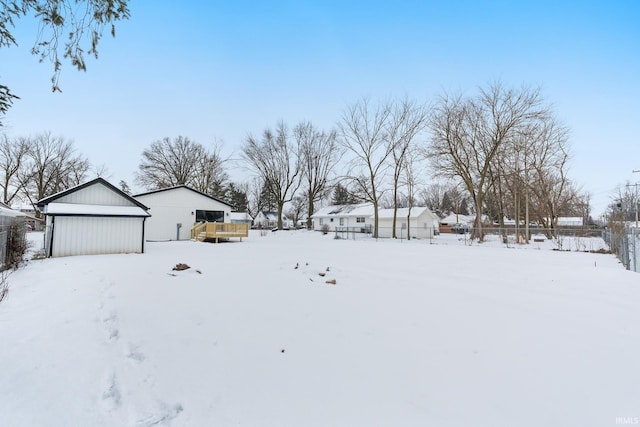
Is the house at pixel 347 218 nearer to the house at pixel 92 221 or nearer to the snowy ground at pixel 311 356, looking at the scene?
the house at pixel 92 221

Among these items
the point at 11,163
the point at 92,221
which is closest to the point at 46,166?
the point at 11,163

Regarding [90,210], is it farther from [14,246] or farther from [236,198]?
[236,198]

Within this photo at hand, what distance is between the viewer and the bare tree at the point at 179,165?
1417 inches

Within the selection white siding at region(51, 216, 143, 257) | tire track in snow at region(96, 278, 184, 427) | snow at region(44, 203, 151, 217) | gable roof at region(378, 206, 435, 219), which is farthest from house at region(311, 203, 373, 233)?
tire track in snow at region(96, 278, 184, 427)

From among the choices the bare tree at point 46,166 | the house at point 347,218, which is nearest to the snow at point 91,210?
the house at point 347,218

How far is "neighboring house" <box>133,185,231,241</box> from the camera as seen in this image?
64.6ft

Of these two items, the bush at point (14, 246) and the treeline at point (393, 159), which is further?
the treeline at point (393, 159)

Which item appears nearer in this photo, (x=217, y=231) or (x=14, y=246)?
(x=14, y=246)

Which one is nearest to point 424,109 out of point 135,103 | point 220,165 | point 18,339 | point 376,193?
point 376,193

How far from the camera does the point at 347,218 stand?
37156 mm

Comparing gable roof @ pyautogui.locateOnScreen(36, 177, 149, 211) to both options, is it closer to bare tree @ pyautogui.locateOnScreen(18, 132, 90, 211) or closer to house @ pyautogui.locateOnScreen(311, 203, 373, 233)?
house @ pyautogui.locateOnScreen(311, 203, 373, 233)

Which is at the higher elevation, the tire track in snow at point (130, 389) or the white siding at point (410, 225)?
the white siding at point (410, 225)

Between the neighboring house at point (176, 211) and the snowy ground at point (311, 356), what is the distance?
14473 mm

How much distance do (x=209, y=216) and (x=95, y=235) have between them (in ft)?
34.0
